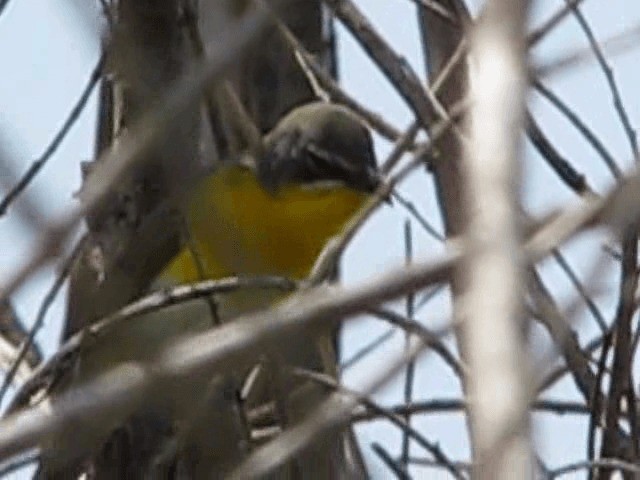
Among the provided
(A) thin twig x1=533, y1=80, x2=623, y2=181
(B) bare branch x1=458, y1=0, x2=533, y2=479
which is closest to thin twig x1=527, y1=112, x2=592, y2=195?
(A) thin twig x1=533, y1=80, x2=623, y2=181

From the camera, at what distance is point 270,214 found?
9.68 ft

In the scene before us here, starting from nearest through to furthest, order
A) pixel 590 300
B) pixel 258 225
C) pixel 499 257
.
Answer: pixel 499 257 < pixel 590 300 < pixel 258 225

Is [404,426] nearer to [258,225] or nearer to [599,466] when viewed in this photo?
[599,466]

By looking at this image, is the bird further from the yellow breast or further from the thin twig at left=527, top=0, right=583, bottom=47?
the thin twig at left=527, top=0, right=583, bottom=47

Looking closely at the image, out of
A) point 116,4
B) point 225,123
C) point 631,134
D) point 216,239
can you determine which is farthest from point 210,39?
point 631,134

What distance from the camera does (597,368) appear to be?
6.24 ft

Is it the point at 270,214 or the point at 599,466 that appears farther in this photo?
the point at 270,214

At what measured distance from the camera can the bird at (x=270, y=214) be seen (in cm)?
238

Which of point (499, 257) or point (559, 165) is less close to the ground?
point (499, 257)

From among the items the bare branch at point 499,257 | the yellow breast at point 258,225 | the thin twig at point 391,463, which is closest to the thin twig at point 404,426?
the thin twig at point 391,463

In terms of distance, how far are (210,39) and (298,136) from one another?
0.36 meters

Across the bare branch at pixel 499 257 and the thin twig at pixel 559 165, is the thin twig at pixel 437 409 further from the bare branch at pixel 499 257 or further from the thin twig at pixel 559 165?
the bare branch at pixel 499 257

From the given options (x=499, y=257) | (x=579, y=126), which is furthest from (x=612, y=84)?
(x=499, y=257)

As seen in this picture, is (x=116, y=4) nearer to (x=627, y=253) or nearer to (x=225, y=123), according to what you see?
(x=225, y=123)
